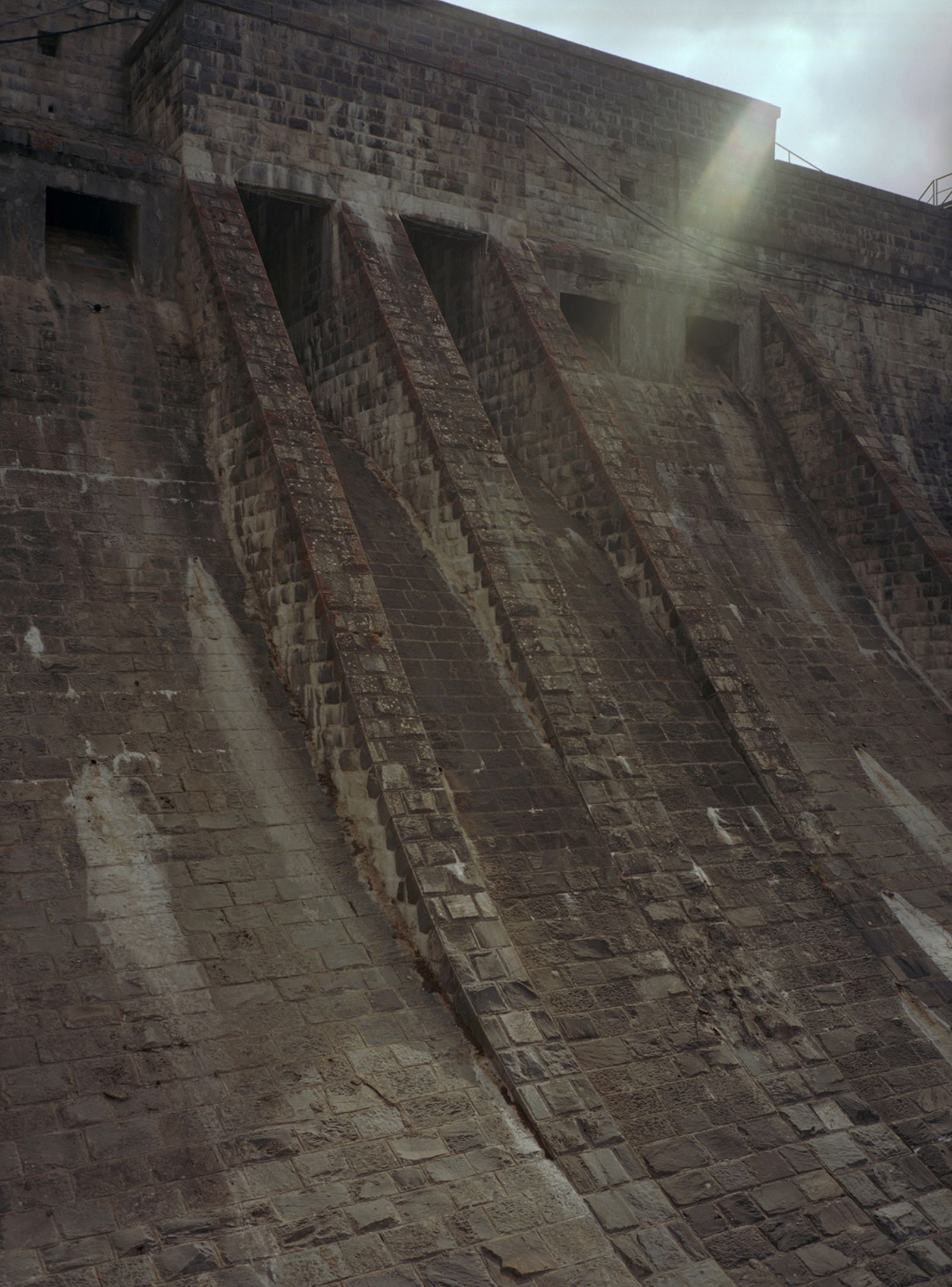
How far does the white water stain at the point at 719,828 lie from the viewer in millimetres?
9805

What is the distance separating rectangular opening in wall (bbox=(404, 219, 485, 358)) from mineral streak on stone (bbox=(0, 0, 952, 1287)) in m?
0.09

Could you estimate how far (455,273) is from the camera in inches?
569

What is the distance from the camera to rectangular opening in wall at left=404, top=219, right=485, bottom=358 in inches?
557

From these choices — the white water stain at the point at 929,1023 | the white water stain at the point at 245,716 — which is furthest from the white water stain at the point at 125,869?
the white water stain at the point at 929,1023

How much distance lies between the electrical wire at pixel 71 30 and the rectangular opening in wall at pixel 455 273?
12.1ft

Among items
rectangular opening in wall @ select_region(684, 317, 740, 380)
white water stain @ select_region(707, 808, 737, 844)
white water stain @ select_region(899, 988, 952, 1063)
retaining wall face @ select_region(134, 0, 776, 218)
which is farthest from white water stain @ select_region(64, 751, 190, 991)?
rectangular opening in wall @ select_region(684, 317, 740, 380)

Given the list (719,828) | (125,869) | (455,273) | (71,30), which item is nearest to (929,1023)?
(719,828)

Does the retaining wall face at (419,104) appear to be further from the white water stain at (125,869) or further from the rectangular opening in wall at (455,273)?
the white water stain at (125,869)

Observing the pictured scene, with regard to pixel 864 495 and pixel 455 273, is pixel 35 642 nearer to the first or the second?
pixel 455 273

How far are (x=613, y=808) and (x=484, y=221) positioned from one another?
7856 millimetres

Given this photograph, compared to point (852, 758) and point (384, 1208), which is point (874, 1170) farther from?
point (852, 758)

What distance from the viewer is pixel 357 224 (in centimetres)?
1288

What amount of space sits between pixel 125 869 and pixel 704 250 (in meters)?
12.7

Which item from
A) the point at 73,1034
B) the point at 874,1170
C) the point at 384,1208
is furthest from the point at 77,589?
the point at 874,1170
